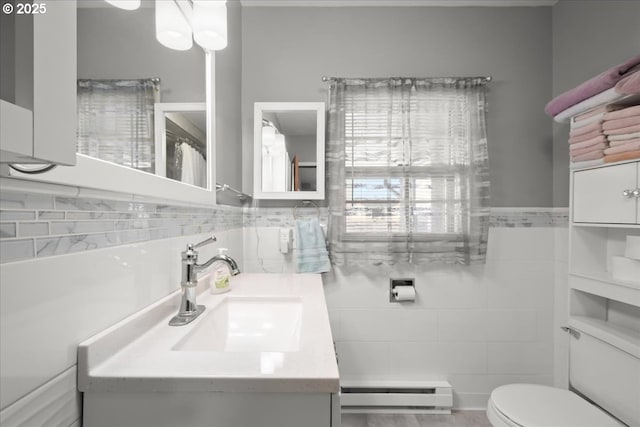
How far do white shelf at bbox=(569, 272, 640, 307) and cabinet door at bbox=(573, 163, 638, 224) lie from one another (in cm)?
26

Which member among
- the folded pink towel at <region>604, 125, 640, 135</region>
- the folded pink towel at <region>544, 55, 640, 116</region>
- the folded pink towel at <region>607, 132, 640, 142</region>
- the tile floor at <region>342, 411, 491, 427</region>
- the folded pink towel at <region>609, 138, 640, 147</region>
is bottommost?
the tile floor at <region>342, 411, 491, 427</region>

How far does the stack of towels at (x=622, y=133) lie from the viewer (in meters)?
1.11

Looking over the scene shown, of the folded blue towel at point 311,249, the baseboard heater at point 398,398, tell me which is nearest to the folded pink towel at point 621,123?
the folded blue towel at point 311,249

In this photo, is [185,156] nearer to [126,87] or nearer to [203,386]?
[126,87]

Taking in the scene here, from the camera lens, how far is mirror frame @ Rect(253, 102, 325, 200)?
5.51 ft

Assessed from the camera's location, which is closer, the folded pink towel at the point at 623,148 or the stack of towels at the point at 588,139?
the folded pink towel at the point at 623,148

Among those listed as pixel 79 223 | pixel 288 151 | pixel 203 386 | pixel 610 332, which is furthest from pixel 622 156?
pixel 79 223

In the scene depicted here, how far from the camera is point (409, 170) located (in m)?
1.72

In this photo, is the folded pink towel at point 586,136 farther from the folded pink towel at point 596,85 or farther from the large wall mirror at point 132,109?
the large wall mirror at point 132,109

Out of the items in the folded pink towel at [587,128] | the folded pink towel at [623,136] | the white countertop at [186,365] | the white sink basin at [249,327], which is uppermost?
the folded pink towel at [587,128]

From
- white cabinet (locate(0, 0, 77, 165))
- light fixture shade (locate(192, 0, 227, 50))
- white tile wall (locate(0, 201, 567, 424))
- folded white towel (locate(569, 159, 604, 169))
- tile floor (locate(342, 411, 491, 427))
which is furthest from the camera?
white tile wall (locate(0, 201, 567, 424))

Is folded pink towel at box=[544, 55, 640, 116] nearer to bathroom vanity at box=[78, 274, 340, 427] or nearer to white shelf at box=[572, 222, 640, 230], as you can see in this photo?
white shelf at box=[572, 222, 640, 230]

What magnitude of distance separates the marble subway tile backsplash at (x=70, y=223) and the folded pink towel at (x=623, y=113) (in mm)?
1721

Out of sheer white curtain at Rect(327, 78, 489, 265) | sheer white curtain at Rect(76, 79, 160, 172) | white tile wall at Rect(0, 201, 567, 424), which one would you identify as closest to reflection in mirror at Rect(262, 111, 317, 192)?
sheer white curtain at Rect(327, 78, 489, 265)
